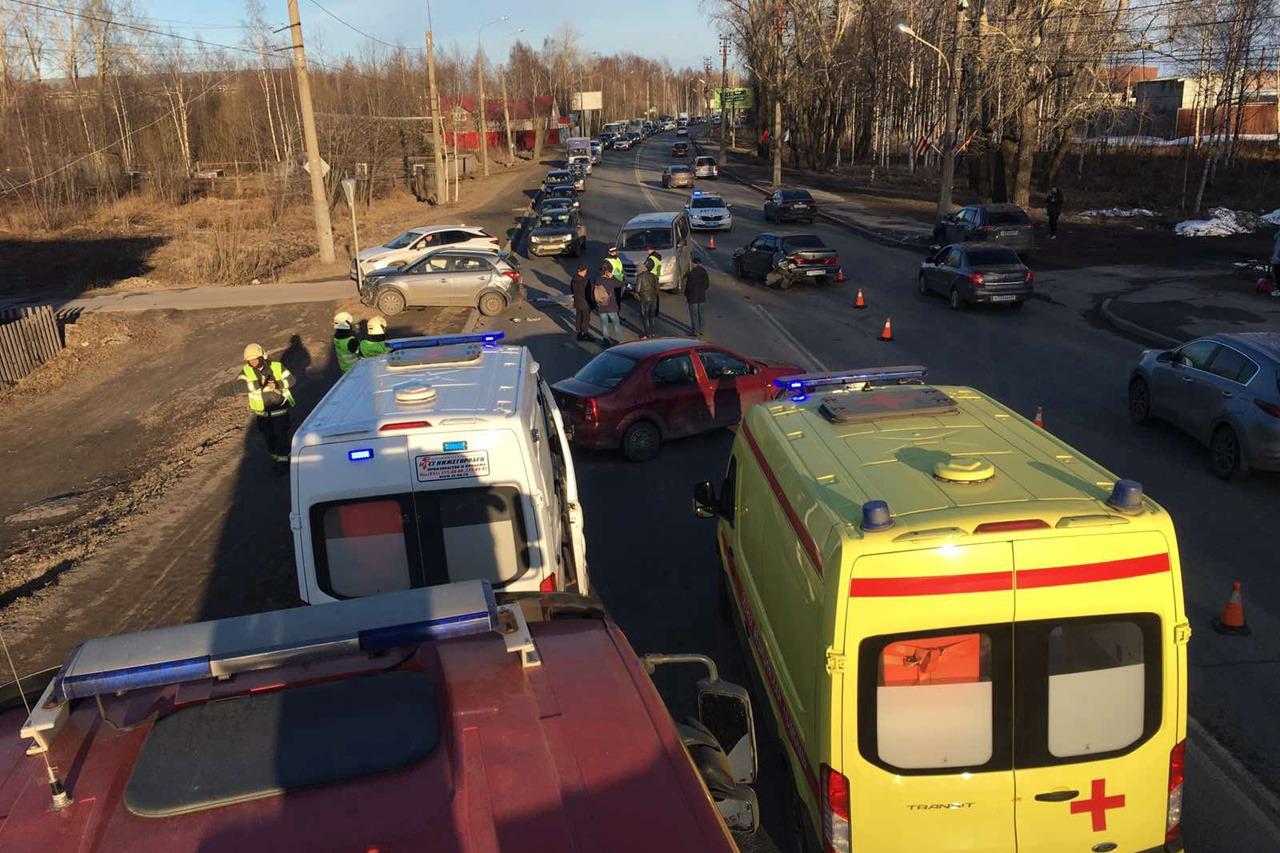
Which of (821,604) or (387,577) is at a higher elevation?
(821,604)

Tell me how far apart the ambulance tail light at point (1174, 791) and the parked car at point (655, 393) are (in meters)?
7.87

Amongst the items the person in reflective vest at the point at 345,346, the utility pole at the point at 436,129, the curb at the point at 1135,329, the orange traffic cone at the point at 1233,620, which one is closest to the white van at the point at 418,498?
the orange traffic cone at the point at 1233,620

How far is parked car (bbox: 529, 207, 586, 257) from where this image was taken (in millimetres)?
31375

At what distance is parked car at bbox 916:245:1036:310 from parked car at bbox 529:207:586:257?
1322 cm

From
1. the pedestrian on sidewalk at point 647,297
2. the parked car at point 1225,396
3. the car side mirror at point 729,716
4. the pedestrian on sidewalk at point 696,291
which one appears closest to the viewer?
the car side mirror at point 729,716

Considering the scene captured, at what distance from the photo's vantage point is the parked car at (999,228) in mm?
27844

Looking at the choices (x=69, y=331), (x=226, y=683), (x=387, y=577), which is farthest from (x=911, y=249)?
(x=226, y=683)

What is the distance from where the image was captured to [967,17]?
35250 mm

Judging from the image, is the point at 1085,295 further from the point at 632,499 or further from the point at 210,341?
the point at 210,341

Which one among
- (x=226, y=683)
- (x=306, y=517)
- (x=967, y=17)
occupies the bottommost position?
(x=306, y=517)

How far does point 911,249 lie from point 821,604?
30726 millimetres

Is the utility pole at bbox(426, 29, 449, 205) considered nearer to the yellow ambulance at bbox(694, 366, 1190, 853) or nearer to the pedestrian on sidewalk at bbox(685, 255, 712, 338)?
the pedestrian on sidewalk at bbox(685, 255, 712, 338)

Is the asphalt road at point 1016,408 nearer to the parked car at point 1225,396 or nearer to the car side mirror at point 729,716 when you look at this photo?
the parked car at point 1225,396

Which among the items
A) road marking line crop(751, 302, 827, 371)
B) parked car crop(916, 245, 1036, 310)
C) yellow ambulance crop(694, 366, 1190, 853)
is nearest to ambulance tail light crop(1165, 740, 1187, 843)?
yellow ambulance crop(694, 366, 1190, 853)
